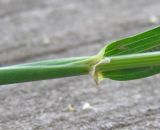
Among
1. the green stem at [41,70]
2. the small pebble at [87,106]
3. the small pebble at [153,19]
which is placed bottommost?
the small pebble at [87,106]

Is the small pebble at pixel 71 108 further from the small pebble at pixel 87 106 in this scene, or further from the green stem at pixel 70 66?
the green stem at pixel 70 66

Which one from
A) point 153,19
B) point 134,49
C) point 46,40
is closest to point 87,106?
point 134,49

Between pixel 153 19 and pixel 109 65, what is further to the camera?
pixel 153 19

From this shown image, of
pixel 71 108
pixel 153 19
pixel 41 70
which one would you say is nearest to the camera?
pixel 41 70

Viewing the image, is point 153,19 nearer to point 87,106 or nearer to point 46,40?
point 46,40

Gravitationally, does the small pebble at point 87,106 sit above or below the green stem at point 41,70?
below

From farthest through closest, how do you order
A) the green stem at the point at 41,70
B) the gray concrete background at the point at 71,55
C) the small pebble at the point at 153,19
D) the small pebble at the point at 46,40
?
the small pebble at the point at 153,19 < the small pebble at the point at 46,40 < the gray concrete background at the point at 71,55 < the green stem at the point at 41,70

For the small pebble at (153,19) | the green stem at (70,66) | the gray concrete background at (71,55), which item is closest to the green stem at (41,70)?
the green stem at (70,66)
